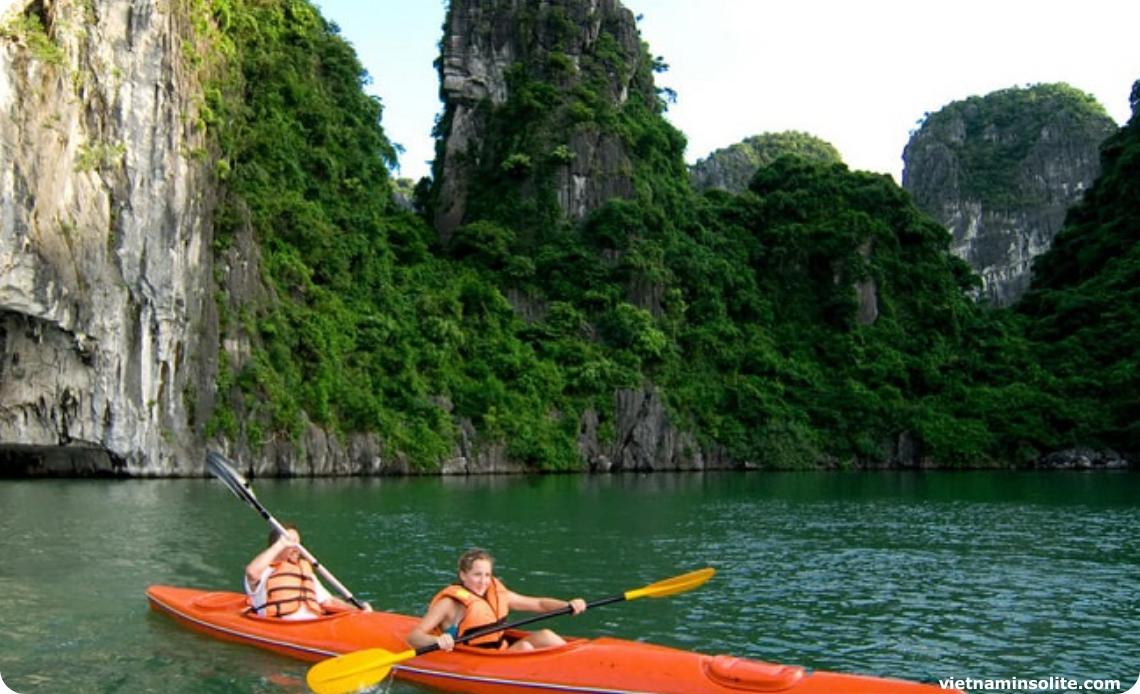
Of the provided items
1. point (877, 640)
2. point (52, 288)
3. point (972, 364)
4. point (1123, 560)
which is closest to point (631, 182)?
point (972, 364)

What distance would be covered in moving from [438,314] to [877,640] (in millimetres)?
33758

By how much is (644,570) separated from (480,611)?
6.64 metres

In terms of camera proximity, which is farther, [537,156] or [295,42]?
[537,156]

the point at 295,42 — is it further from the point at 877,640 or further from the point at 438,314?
the point at 877,640

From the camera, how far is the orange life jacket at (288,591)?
9281 mm

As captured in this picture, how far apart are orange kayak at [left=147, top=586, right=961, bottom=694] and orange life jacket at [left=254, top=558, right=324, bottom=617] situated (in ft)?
0.52

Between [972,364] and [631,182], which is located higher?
[631,182]

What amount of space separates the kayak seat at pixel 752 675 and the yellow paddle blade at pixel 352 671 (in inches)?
88.6

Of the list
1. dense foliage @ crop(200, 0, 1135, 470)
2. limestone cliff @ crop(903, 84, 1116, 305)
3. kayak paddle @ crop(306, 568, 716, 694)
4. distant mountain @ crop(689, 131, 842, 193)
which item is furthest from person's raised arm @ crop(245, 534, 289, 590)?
limestone cliff @ crop(903, 84, 1116, 305)

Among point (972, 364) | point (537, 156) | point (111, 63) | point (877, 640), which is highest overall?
point (537, 156)

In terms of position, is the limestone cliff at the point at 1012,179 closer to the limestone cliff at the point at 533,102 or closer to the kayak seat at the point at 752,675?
the limestone cliff at the point at 533,102

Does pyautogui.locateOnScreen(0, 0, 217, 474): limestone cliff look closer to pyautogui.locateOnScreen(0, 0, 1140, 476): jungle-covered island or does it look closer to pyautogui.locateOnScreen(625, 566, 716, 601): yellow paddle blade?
pyautogui.locateOnScreen(0, 0, 1140, 476): jungle-covered island

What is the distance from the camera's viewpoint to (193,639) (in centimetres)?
959

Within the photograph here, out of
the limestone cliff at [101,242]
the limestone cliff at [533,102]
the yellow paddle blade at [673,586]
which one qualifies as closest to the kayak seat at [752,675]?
the yellow paddle blade at [673,586]
